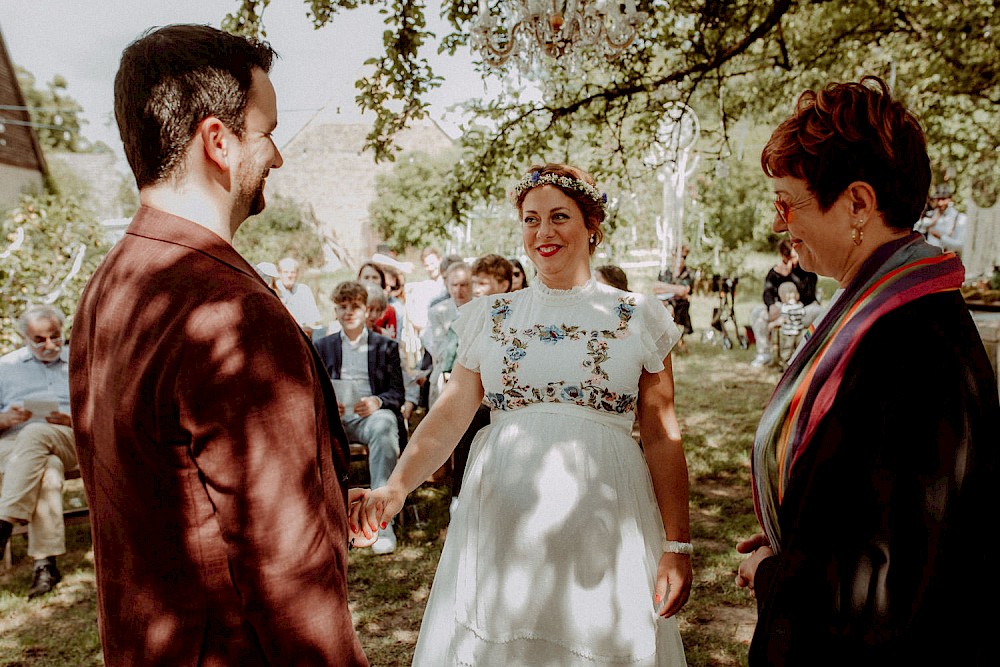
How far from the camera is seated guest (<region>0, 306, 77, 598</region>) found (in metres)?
4.87

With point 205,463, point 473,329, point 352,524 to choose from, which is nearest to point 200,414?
point 205,463

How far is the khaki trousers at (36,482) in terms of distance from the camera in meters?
4.87

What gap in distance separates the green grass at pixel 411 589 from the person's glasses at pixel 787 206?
8.76 feet

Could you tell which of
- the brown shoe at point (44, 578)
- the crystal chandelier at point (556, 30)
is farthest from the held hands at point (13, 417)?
the crystal chandelier at point (556, 30)

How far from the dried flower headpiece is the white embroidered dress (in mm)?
340

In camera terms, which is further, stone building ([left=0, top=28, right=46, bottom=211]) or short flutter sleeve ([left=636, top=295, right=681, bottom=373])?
stone building ([left=0, top=28, right=46, bottom=211])

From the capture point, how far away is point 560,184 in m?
2.56

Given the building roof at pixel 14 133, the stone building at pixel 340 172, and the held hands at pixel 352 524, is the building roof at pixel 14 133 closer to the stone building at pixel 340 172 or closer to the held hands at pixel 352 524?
the stone building at pixel 340 172

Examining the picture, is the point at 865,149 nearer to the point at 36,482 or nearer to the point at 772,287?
the point at 36,482

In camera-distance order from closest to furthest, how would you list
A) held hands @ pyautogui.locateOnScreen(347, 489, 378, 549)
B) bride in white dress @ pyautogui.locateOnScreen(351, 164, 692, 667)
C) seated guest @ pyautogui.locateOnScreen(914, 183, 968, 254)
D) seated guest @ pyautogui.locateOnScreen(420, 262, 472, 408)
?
1. held hands @ pyautogui.locateOnScreen(347, 489, 378, 549)
2. bride in white dress @ pyautogui.locateOnScreen(351, 164, 692, 667)
3. seated guest @ pyautogui.locateOnScreen(420, 262, 472, 408)
4. seated guest @ pyautogui.locateOnScreen(914, 183, 968, 254)

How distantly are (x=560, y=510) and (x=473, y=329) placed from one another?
2.31 ft

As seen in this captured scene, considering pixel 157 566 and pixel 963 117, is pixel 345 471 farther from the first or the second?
pixel 963 117

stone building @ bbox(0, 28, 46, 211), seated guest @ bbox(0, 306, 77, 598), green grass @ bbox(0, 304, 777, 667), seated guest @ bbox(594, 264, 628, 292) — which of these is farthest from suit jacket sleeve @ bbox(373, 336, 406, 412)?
stone building @ bbox(0, 28, 46, 211)

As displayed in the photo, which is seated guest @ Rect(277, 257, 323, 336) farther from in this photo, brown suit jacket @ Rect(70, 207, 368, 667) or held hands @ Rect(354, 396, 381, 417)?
brown suit jacket @ Rect(70, 207, 368, 667)
